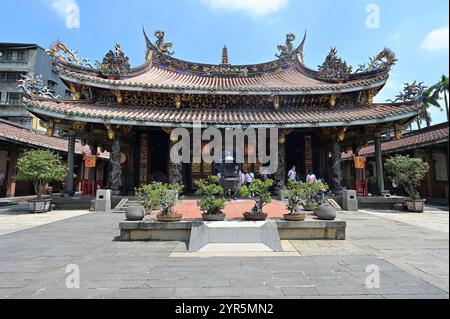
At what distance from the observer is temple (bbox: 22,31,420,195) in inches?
508

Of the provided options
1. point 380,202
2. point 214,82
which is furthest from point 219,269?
point 214,82

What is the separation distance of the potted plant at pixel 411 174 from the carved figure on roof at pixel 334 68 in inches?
246

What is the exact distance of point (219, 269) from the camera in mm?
4508

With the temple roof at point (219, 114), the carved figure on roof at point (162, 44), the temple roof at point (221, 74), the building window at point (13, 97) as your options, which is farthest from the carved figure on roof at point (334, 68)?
the building window at point (13, 97)

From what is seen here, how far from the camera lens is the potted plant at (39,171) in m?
11.6

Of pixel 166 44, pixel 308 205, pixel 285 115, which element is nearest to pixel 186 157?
pixel 285 115

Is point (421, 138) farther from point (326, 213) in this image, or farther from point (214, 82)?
point (326, 213)

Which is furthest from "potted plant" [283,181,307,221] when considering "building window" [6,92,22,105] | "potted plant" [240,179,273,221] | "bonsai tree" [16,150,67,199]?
"building window" [6,92,22,105]

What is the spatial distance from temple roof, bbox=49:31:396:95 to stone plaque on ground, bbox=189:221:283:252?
980 centimetres

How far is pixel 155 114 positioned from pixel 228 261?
10.8 meters

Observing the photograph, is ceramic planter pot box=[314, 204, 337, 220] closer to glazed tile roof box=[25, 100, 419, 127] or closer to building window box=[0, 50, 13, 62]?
Answer: glazed tile roof box=[25, 100, 419, 127]

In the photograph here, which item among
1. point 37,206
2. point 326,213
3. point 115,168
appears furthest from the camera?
point 115,168

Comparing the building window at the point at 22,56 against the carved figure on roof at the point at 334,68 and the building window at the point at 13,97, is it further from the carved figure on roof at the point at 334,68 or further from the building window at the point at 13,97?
the carved figure on roof at the point at 334,68

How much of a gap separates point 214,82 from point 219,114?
4482 mm
